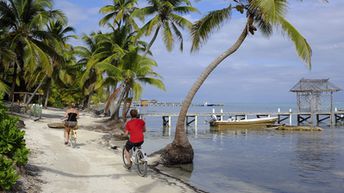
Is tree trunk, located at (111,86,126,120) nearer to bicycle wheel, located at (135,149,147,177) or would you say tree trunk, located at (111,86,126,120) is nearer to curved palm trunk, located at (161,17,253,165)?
curved palm trunk, located at (161,17,253,165)

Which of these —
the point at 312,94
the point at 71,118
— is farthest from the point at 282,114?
the point at 71,118

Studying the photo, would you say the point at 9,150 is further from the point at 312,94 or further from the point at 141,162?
the point at 312,94

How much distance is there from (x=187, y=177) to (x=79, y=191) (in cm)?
661

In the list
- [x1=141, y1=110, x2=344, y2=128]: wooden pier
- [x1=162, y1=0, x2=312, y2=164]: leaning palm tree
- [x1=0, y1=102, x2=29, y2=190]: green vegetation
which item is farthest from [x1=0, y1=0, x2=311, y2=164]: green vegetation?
[x1=141, y1=110, x2=344, y2=128]: wooden pier

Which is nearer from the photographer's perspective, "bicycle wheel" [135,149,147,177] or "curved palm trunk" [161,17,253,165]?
"bicycle wheel" [135,149,147,177]

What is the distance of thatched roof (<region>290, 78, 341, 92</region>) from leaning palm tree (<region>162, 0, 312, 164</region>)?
45.9 metres

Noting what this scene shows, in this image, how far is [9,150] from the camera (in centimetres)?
803

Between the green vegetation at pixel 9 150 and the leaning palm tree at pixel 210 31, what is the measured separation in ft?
29.7

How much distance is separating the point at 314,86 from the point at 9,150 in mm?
60965

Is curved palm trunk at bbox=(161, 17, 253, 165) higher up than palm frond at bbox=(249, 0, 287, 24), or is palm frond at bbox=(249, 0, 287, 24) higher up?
palm frond at bbox=(249, 0, 287, 24)

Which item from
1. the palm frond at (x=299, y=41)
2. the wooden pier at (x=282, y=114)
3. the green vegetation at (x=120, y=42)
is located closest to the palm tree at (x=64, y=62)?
the green vegetation at (x=120, y=42)

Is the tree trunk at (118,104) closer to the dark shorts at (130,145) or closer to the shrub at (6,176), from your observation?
the dark shorts at (130,145)

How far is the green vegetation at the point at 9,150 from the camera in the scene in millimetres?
7109

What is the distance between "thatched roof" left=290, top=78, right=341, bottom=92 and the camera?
206 feet
